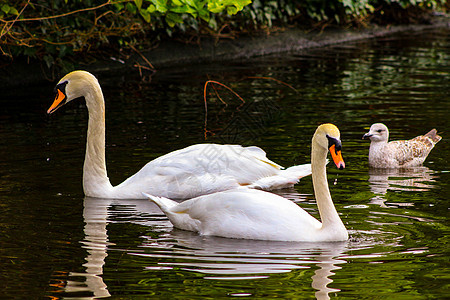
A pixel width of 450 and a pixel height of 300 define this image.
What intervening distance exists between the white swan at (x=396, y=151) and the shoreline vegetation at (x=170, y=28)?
214 cm

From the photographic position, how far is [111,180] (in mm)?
8586

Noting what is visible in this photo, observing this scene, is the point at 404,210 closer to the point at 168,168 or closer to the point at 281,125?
the point at 168,168

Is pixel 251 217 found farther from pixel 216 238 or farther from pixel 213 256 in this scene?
pixel 213 256

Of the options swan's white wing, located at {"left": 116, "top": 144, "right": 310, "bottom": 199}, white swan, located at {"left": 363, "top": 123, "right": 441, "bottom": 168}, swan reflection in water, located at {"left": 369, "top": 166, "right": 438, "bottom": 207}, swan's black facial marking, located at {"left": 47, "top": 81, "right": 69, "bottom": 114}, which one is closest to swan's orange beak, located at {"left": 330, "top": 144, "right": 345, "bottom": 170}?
swan reflection in water, located at {"left": 369, "top": 166, "right": 438, "bottom": 207}

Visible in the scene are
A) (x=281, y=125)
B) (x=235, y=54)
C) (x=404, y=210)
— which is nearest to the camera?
(x=404, y=210)

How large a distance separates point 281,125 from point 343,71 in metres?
5.65

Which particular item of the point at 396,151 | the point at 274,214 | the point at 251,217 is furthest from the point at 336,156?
the point at 396,151

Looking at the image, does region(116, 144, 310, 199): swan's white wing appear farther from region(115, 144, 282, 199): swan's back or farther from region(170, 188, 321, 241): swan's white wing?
region(170, 188, 321, 241): swan's white wing

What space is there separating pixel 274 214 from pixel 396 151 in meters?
3.25

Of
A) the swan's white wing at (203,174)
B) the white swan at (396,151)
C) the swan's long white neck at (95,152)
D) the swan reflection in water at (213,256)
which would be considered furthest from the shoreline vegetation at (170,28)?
the swan reflection in water at (213,256)

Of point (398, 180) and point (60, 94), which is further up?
point (60, 94)

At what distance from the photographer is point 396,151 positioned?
9141 mm

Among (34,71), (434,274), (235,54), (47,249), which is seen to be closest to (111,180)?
(47,249)

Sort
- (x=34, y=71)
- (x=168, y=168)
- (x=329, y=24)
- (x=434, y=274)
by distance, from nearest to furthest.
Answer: (x=434, y=274) → (x=168, y=168) → (x=34, y=71) → (x=329, y=24)
